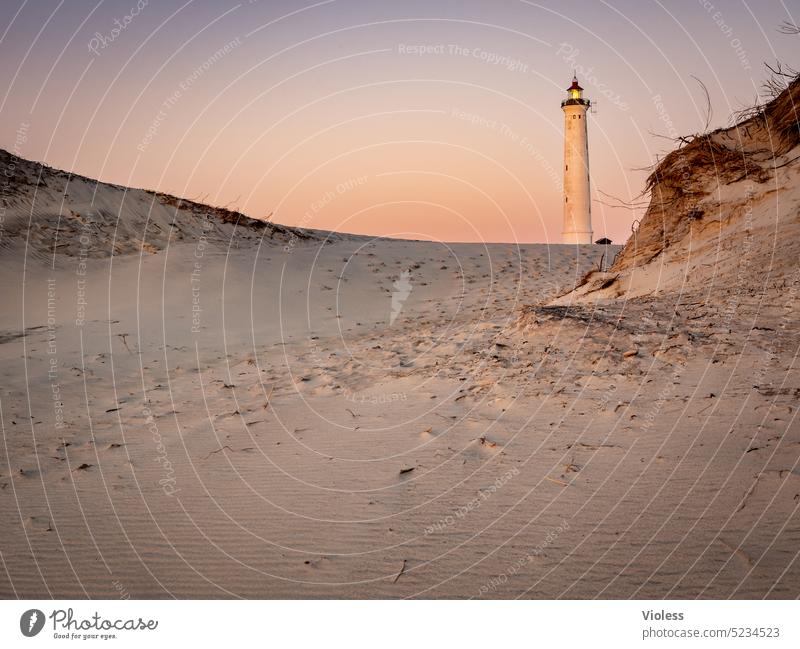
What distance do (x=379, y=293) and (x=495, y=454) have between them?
481 inches

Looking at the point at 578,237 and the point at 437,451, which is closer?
the point at 437,451

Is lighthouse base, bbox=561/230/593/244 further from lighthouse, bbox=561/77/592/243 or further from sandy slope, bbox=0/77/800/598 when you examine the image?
sandy slope, bbox=0/77/800/598

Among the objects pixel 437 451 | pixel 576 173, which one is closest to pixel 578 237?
pixel 576 173

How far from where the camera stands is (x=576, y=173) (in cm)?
4044

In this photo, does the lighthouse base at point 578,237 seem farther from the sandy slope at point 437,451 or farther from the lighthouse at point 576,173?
the sandy slope at point 437,451

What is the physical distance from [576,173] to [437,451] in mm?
38758

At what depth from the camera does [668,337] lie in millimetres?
6867

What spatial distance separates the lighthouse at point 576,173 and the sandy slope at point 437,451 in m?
30.1

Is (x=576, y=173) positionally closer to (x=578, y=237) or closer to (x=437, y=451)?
(x=578, y=237)

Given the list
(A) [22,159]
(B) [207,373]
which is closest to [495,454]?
(B) [207,373]

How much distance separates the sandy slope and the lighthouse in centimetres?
3012

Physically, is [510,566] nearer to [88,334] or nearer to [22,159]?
[88,334]

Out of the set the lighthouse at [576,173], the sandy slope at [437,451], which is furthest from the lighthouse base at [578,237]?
the sandy slope at [437,451]

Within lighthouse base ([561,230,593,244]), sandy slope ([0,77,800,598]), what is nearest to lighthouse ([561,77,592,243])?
lighthouse base ([561,230,593,244])
